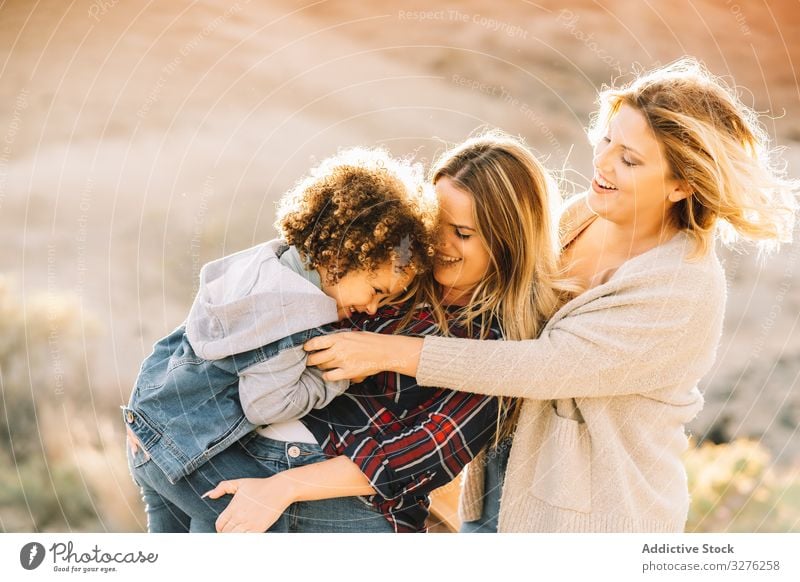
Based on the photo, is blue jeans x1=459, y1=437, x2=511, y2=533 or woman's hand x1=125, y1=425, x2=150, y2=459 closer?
woman's hand x1=125, y1=425, x2=150, y2=459

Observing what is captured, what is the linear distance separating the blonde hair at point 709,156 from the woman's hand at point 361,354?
649 millimetres

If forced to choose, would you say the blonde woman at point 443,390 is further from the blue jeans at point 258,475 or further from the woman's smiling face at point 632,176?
the woman's smiling face at point 632,176

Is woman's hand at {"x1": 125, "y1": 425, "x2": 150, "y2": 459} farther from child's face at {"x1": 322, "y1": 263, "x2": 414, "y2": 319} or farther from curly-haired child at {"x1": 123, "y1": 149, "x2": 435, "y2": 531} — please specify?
child's face at {"x1": 322, "y1": 263, "x2": 414, "y2": 319}

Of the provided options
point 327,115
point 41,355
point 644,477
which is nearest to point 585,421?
point 644,477

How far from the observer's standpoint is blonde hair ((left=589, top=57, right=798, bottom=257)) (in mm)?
1791

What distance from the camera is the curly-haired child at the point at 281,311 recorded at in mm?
1650

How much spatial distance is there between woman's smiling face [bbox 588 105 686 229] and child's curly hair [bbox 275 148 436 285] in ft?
1.32

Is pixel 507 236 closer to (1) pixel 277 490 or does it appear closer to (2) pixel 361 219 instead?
(2) pixel 361 219

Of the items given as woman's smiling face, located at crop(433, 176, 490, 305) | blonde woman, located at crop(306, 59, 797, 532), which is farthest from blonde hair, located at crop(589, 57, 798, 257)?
woman's smiling face, located at crop(433, 176, 490, 305)

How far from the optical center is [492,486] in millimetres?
2031

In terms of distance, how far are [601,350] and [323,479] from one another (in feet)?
2.04

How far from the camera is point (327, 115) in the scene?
261 cm

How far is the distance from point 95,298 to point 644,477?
162cm
